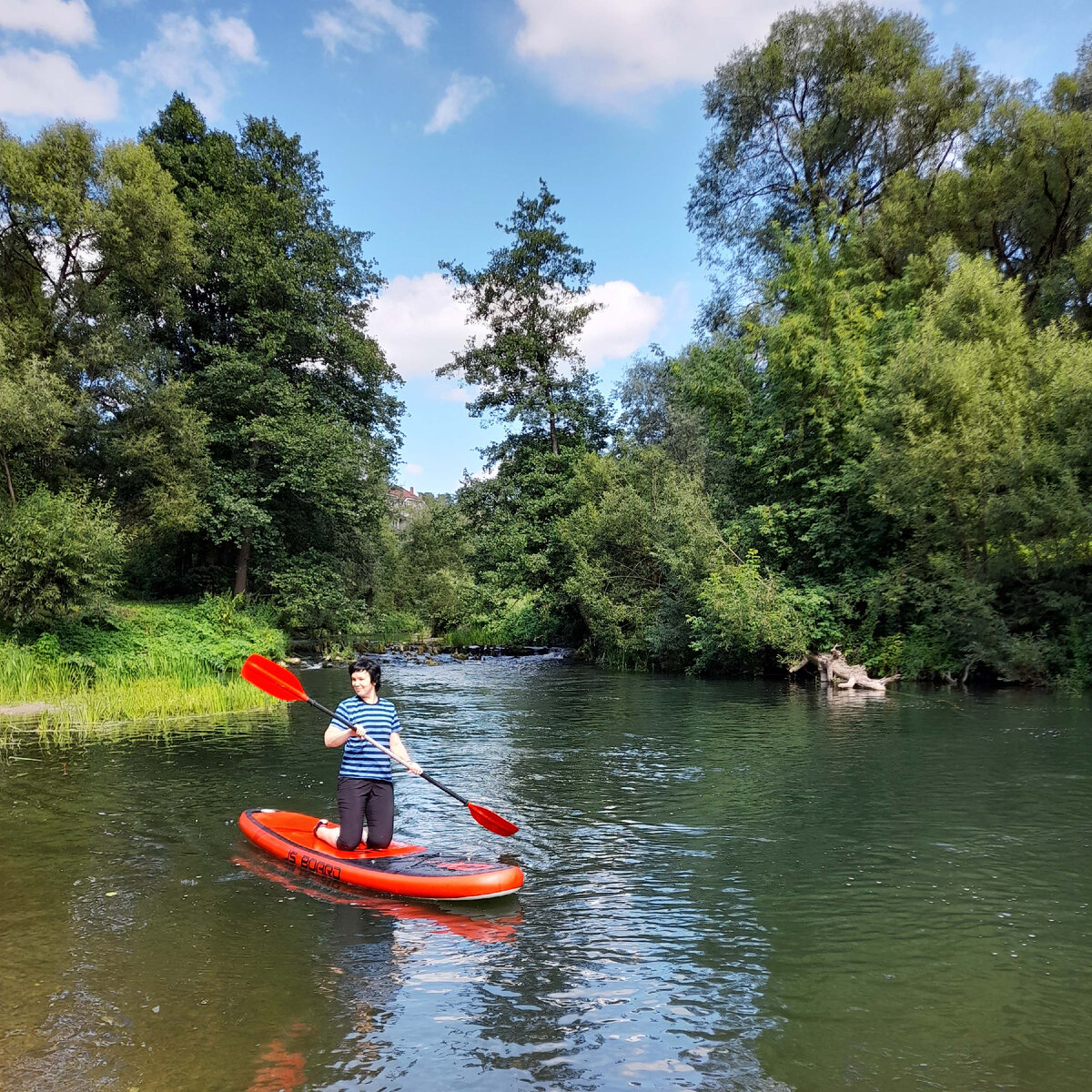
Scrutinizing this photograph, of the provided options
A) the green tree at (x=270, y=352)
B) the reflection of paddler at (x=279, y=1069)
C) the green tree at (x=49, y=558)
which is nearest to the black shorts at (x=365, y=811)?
the reflection of paddler at (x=279, y=1069)

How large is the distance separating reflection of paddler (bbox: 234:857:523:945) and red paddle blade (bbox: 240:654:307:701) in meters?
2.23

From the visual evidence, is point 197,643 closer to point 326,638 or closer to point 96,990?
point 326,638

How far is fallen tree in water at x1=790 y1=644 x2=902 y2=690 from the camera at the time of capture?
20.0 metres

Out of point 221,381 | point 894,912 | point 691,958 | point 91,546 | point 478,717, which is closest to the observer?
point 691,958

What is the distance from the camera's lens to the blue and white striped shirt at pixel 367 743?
6.73 metres

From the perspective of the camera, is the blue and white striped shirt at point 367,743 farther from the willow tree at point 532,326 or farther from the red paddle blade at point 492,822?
the willow tree at point 532,326

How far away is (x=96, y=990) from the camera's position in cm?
470

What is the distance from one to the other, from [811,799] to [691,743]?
11.7ft

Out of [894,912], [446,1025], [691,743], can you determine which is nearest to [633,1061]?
[446,1025]

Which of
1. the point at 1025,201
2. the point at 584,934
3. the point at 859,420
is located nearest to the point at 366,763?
the point at 584,934

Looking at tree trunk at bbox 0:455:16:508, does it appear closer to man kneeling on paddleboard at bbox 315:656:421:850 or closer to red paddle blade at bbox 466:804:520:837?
man kneeling on paddleboard at bbox 315:656:421:850

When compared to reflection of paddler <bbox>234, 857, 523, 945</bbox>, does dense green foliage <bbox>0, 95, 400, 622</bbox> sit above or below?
above

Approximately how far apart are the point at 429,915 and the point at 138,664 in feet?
50.1

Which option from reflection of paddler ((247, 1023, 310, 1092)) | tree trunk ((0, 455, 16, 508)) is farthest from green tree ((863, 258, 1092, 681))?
tree trunk ((0, 455, 16, 508))
